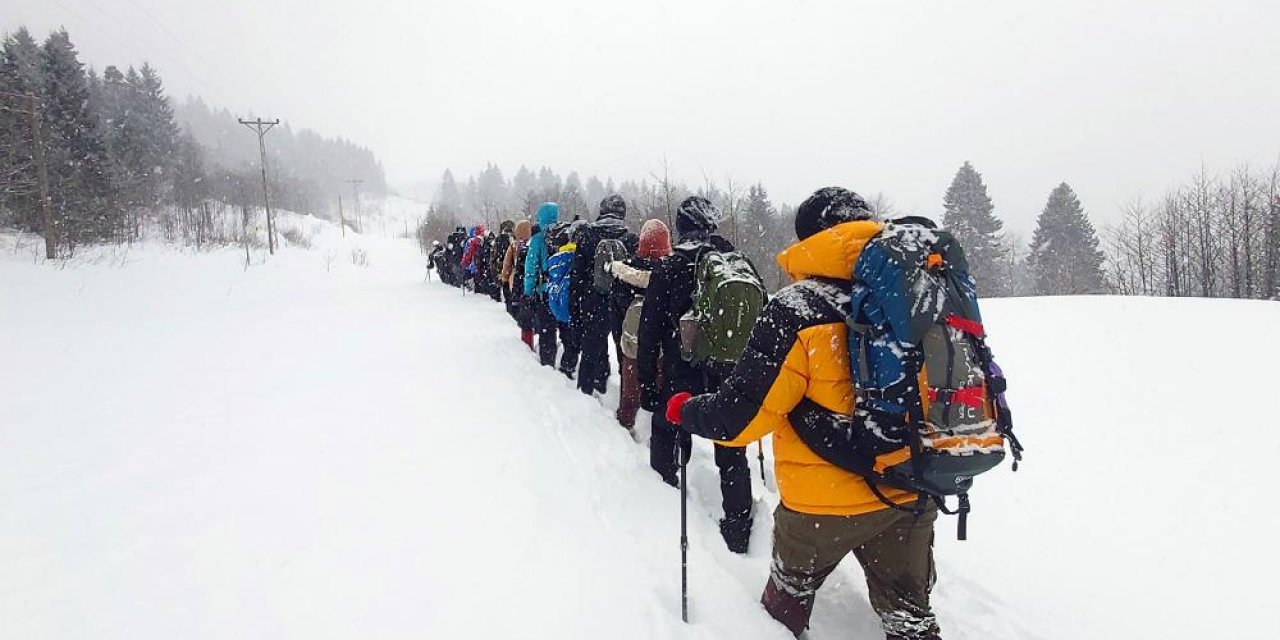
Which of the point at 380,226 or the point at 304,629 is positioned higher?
the point at 380,226

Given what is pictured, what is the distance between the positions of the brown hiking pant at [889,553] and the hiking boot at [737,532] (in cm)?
116

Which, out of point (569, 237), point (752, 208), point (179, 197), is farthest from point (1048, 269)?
point (179, 197)

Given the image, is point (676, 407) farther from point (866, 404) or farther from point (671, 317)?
point (671, 317)

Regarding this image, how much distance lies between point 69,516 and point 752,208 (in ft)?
158

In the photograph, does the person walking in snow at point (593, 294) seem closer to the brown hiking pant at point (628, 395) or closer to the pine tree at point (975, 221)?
the brown hiking pant at point (628, 395)

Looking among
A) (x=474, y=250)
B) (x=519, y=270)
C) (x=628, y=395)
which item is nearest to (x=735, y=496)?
(x=628, y=395)

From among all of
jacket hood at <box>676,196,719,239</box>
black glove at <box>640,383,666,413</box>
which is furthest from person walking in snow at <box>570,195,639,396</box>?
jacket hood at <box>676,196,719,239</box>

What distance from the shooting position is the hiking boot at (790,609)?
262 cm

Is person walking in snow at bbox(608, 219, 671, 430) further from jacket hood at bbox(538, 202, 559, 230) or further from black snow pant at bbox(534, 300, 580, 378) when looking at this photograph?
jacket hood at bbox(538, 202, 559, 230)

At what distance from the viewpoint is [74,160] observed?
32.8 meters

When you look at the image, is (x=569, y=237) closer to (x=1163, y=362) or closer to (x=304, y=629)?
(x=304, y=629)

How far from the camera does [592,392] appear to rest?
262 inches

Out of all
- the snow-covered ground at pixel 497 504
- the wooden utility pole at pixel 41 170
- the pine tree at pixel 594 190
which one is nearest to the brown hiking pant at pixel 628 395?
the snow-covered ground at pixel 497 504

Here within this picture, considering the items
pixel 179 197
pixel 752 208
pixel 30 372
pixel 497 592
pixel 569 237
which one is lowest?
pixel 497 592
